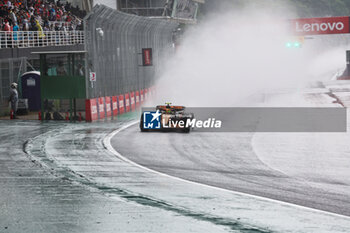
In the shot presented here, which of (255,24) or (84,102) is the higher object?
(255,24)

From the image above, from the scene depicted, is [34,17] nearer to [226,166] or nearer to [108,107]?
[108,107]

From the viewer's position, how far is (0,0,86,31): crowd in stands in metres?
34.9

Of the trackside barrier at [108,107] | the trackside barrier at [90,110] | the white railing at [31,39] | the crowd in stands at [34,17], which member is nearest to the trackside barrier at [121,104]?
the trackside barrier at [108,107]

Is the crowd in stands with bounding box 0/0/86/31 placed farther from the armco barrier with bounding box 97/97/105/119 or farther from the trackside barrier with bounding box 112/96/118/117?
the armco barrier with bounding box 97/97/105/119

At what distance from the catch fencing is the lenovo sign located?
96.6 feet

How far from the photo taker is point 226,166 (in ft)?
54.1

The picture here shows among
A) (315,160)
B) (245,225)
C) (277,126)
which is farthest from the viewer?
(277,126)

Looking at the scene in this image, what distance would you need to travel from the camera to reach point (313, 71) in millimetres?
85625

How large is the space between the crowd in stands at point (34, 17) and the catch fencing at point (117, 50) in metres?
5.38

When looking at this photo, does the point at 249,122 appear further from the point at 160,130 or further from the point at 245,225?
the point at 245,225

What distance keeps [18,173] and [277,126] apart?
13.2m

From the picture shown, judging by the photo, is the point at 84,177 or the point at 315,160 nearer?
the point at 84,177

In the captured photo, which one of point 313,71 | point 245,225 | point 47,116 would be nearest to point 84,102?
point 47,116

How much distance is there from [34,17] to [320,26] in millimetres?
38410
